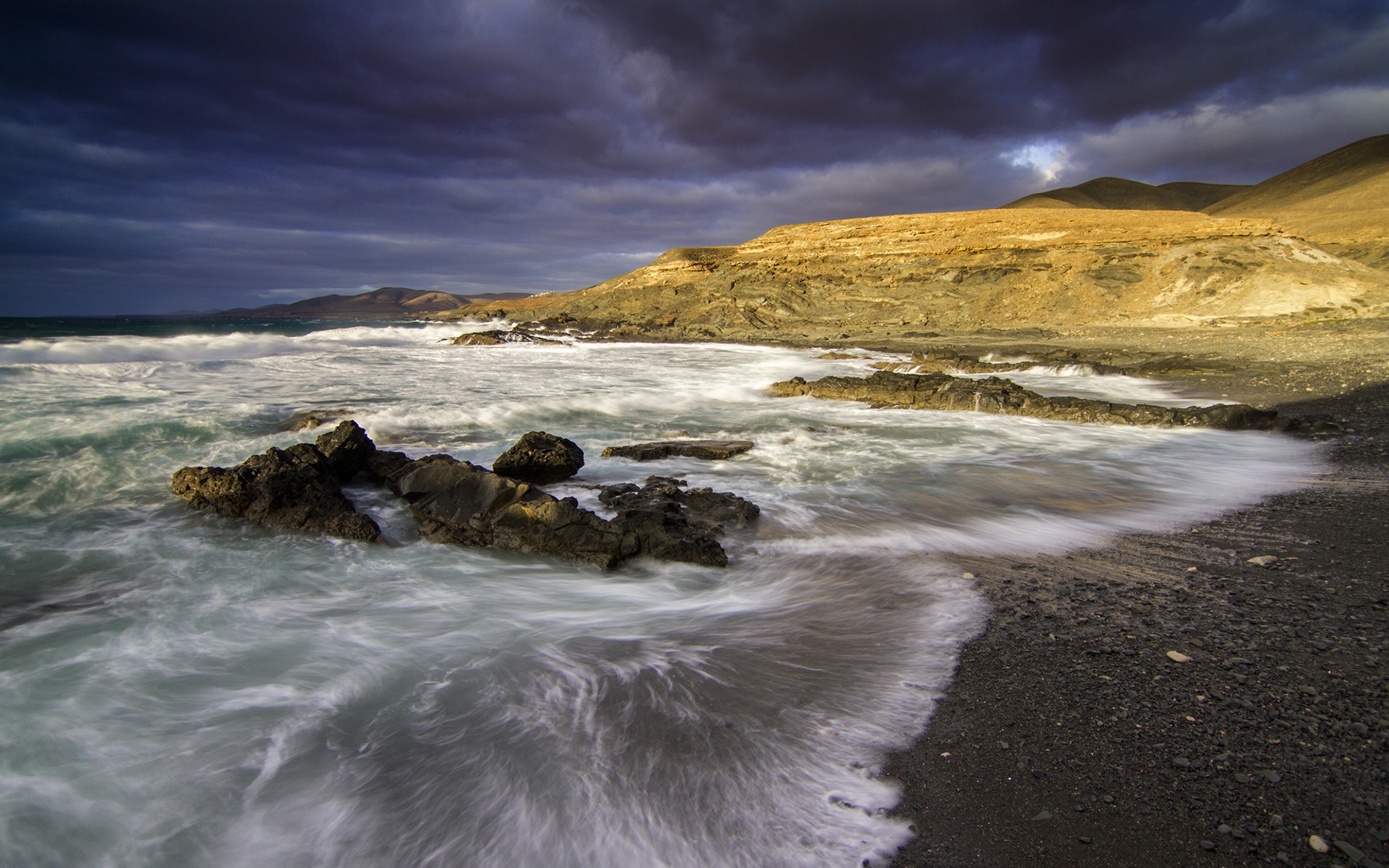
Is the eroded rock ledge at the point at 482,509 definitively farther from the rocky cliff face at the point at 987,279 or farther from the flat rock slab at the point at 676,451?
the rocky cliff face at the point at 987,279

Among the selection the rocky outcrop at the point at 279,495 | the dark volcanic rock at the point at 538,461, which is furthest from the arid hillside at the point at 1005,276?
the rocky outcrop at the point at 279,495

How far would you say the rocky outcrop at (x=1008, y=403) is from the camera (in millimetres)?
8312

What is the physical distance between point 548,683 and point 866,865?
5.42 ft

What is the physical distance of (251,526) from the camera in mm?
5082

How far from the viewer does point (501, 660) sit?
127 inches

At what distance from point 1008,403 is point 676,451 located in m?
6.17

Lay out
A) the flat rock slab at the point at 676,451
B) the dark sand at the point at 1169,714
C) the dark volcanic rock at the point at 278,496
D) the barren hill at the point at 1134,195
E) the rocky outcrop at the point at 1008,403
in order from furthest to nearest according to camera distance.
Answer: the barren hill at the point at 1134,195, the rocky outcrop at the point at 1008,403, the flat rock slab at the point at 676,451, the dark volcanic rock at the point at 278,496, the dark sand at the point at 1169,714

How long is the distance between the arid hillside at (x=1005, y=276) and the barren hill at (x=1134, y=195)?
54378mm

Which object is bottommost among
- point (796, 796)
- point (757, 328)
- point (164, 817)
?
point (164, 817)

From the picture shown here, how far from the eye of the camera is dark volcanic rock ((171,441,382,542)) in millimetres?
4984

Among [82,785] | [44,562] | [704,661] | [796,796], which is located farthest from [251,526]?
[796,796]

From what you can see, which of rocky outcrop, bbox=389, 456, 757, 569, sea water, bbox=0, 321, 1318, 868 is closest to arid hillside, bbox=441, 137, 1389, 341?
sea water, bbox=0, 321, 1318, 868

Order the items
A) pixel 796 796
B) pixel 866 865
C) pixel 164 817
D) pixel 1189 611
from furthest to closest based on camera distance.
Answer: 1. pixel 1189 611
2. pixel 164 817
3. pixel 796 796
4. pixel 866 865

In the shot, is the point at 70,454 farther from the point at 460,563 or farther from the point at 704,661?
the point at 704,661
